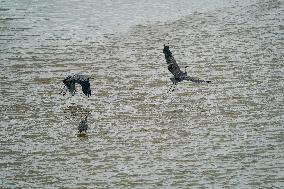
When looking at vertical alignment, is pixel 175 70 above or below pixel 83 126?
above

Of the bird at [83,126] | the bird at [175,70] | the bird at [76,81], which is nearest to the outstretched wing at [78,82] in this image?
the bird at [76,81]

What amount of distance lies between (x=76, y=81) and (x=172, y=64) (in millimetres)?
640

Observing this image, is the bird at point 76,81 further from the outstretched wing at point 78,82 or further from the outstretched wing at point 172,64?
the outstretched wing at point 172,64

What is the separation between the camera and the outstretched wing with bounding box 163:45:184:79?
2.80 meters

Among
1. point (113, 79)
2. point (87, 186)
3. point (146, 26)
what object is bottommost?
point (87, 186)

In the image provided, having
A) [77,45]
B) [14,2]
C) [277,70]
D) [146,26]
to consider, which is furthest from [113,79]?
[14,2]

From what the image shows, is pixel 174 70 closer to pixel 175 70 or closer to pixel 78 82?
pixel 175 70

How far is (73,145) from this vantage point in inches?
88.8

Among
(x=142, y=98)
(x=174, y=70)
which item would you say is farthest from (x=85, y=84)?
(x=174, y=70)

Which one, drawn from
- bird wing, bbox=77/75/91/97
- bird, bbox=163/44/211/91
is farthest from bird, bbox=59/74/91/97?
bird, bbox=163/44/211/91

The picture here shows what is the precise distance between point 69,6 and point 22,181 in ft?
6.69

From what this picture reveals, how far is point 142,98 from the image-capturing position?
8.53 ft

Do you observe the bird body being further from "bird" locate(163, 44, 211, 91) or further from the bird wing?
the bird wing

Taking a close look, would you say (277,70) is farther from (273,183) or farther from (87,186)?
(87,186)
